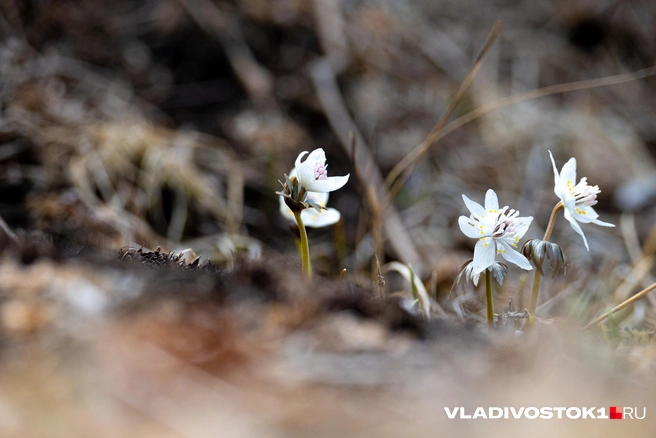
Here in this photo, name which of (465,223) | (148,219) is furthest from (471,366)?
(148,219)

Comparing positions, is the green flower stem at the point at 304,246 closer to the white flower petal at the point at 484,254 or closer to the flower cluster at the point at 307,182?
the flower cluster at the point at 307,182

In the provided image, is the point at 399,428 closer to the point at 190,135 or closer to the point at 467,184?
the point at 190,135

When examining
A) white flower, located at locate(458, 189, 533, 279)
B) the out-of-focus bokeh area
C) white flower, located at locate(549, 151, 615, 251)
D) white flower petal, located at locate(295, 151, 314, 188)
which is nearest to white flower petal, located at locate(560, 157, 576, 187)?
white flower, located at locate(549, 151, 615, 251)

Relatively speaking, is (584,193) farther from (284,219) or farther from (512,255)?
(284,219)

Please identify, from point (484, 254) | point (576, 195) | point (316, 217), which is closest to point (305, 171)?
point (316, 217)

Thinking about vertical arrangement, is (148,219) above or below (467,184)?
below

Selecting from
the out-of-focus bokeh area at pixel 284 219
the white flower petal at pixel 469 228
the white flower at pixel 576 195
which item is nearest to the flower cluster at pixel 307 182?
the out-of-focus bokeh area at pixel 284 219

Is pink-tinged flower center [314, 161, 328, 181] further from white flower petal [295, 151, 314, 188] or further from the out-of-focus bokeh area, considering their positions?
the out-of-focus bokeh area

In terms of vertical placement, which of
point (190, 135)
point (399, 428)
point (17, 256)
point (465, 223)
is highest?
point (190, 135)
